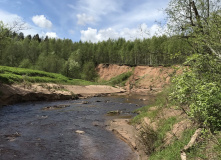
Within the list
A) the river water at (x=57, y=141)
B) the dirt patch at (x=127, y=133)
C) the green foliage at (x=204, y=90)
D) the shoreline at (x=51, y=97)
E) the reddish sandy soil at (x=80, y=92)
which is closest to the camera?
the green foliage at (x=204, y=90)

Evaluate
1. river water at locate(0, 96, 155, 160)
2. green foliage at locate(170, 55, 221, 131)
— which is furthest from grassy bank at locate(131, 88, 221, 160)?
river water at locate(0, 96, 155, 160)

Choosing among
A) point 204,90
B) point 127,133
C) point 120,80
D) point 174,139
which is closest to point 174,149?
point 174,139


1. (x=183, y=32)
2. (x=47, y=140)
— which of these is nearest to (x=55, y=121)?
(x=47, y=140)

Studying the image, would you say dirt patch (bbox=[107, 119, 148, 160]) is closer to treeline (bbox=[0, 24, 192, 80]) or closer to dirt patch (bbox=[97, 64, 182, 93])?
treeline (bbox=[0, 24, 192, 80])

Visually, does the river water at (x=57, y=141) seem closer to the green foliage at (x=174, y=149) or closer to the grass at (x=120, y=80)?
the green foliage at (x=174, y=149)

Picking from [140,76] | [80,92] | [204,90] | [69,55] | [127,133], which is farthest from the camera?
[69,55]

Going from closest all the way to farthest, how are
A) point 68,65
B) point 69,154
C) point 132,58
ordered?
point 69,154
point 68,65
point 132,58

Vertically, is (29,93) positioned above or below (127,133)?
above

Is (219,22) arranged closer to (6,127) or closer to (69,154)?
(69,154)

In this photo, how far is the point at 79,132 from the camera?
14.6m

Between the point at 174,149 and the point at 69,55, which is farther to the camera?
the point at 69,55

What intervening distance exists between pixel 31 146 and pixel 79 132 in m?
4.14

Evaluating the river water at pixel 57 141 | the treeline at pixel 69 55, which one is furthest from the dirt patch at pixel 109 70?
the river water at pixel 57 141

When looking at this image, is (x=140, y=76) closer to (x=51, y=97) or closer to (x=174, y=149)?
(x=51, y=97)
